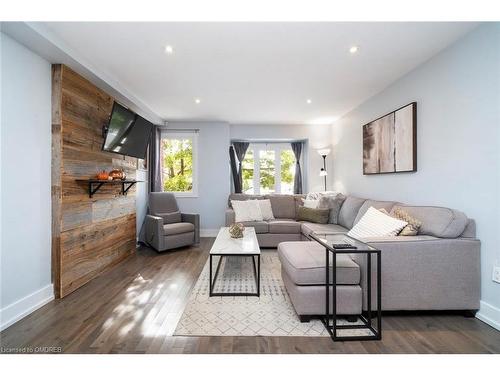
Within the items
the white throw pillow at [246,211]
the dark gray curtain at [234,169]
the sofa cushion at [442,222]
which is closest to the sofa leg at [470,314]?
the sofa cushion at [442,222]

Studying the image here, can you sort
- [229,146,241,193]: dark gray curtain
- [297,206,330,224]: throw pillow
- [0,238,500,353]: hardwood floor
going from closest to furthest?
[0,238,500,353]: hardwood floor
[297,206,330,224]: throw pillow
[229,146,241,193]: dark gray curtain

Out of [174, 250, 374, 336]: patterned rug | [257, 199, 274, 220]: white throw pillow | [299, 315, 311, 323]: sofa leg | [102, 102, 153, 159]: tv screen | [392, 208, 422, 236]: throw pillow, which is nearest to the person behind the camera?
[174, 250, 374, 336]: patterned rug

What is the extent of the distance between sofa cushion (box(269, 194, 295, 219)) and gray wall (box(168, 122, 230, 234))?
3.62ft

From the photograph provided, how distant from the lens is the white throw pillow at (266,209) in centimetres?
425

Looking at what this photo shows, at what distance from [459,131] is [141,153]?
3936 millimetres

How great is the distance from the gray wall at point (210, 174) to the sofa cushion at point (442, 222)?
352cm

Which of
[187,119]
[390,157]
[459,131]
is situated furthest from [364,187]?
[187,119]

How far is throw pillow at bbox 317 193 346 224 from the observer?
154 inches

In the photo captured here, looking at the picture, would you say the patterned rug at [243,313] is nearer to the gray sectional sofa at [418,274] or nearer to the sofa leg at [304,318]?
the sofa leg at [304,318]

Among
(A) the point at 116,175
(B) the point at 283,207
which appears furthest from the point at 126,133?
(B) the point at 283,207

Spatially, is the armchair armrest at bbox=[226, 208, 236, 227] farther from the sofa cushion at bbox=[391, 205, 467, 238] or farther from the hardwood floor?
the sofa cushion at bbox=[391, 205, 467, 238]

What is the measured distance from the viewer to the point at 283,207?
4516 mm

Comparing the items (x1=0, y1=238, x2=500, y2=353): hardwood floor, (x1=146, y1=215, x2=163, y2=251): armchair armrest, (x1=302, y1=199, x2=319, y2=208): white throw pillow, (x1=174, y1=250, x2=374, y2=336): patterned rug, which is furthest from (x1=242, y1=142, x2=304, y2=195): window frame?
(x1=0, y1=238, x2=500, y2=353): hardwood floor
